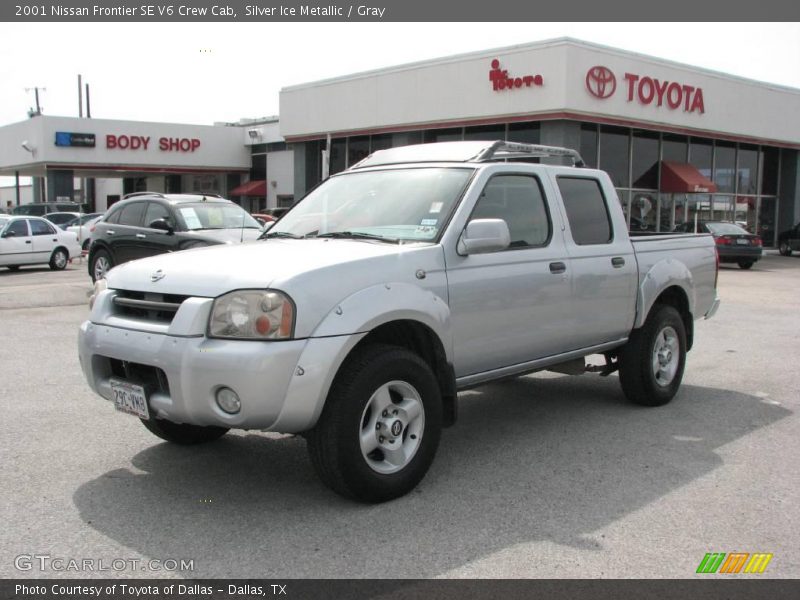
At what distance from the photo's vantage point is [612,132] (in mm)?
26531

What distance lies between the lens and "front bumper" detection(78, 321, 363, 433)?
3.85m

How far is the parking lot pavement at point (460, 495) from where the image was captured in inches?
144

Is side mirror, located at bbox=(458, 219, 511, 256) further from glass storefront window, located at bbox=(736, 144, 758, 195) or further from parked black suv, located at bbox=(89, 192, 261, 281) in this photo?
glass storefront window, located at bbox=(736, 144, 758, 195)

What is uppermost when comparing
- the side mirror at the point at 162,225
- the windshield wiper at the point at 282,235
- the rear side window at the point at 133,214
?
the rear side window at the point at 133,214

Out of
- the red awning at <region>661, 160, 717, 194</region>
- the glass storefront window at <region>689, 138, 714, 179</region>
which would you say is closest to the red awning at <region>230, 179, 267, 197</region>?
the red awning at <region>661, 160, 717, 194</region>

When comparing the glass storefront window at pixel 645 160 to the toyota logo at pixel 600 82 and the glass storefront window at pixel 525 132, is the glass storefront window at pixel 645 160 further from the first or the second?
the glass storefront window at pixel 525 132

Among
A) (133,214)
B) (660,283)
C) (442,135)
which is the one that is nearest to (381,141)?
(442,135)

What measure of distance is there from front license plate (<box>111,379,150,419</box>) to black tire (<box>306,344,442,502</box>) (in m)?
0.92

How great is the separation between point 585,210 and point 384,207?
5.94 feet

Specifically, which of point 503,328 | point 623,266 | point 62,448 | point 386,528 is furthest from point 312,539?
point 623,266

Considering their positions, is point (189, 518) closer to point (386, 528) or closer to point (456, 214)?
point (386, 528)

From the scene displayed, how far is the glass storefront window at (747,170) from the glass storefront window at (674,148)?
13.2 feet

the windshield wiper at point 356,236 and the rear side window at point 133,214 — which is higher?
the rear side window at point 133,214

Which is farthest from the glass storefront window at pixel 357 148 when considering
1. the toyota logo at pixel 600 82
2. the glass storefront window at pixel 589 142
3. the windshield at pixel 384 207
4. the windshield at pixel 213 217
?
the windshield at pixel 384 207
